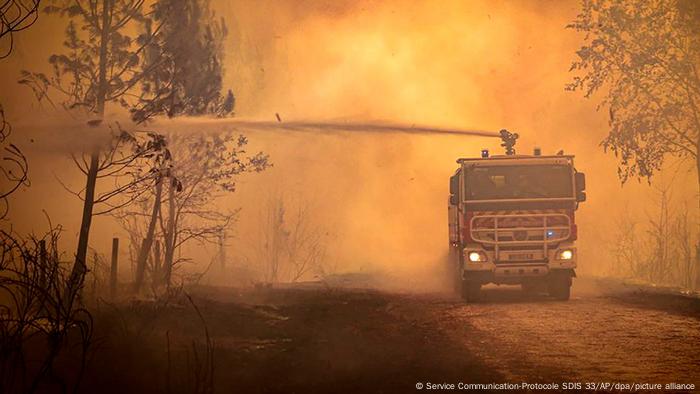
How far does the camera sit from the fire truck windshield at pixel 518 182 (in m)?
18.4

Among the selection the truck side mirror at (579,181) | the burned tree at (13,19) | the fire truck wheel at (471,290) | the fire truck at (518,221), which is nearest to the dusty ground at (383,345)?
the fire truck wheel at (471,290)

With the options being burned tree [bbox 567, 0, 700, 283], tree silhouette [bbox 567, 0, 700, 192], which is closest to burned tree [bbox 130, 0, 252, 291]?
burned tree [bbox 567, 0, 700, 283]

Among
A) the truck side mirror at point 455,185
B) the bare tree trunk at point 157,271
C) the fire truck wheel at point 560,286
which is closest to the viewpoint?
the fire truck wheel at point 560,286

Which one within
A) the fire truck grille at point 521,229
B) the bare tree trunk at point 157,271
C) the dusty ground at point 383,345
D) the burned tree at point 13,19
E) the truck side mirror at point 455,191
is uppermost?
the burned tree at point 13,19

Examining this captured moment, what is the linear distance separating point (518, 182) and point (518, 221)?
102 centimetres

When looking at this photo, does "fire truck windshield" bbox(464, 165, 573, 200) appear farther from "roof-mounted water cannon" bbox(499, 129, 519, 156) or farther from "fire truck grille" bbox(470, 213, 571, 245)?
"roof-mounted water cannon" bbox(499, 129, 519, 156)

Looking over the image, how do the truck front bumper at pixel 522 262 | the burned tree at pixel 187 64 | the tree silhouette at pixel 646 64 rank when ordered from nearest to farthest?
the burned tree at pixel 187 64 < the truck front bumper at pixel 522 262 < the tree silhouette at pixel 646 64

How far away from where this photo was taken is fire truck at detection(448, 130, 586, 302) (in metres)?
18.1

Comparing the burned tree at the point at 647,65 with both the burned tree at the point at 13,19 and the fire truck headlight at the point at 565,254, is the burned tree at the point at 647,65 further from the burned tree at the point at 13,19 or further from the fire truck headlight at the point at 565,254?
the burned tree at the point at 13,19

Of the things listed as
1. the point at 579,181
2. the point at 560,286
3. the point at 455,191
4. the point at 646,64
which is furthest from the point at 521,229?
the point at 646,64

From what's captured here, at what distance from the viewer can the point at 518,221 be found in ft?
59.8

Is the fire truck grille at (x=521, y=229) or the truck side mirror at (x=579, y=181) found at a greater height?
the truck side mirror at (x=579, y=181)

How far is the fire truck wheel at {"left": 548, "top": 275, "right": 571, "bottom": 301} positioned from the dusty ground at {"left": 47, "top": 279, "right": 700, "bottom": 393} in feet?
0.91

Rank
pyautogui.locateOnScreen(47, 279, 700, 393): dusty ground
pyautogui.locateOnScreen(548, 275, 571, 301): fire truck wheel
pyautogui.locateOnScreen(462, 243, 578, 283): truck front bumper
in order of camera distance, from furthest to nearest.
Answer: pyautogui.locateOnScreen(548, 275, 571, 301): fire truck wheel → pyautogui.locateOnScreen(462, 243, 578, 283): truck front bumper → pyautogui.locateOnScreen(47, 279, 700, 393): dusty ground
